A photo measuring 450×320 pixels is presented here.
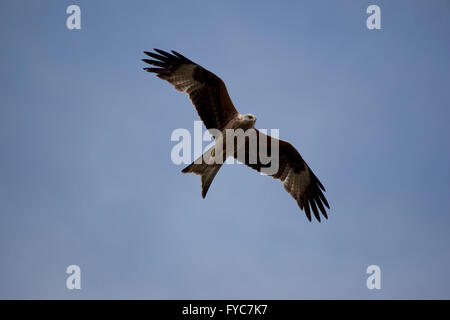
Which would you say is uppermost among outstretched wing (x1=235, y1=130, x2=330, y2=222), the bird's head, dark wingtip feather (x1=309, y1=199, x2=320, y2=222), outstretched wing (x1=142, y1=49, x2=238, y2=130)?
outstretched wing (x1=142, y1=49, x2=238, y2=130)

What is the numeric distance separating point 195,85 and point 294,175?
3.09 m

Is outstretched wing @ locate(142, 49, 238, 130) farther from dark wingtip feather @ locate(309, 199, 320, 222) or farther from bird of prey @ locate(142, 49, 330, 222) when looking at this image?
dark wingtip feather @ locate(309, 199, 320, 222)

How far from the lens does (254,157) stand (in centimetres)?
895

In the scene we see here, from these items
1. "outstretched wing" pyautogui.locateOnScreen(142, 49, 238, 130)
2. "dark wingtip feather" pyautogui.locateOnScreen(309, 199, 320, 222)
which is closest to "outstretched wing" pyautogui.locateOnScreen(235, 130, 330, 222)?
"dark wingtip feather" pyautogui.locateOnScreen(309, 199, 320, 222)

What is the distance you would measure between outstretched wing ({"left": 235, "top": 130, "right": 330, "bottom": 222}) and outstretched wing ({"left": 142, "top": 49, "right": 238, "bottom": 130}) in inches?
43.2

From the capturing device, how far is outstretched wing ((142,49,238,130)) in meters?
8.03

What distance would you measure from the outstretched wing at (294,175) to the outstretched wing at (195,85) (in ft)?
3.60

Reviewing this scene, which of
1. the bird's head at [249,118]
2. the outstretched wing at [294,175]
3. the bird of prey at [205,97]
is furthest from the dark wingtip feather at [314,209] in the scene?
the bird's head at [249,118]

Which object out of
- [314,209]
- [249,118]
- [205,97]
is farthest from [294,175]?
[205,97]

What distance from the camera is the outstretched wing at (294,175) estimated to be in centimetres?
887
